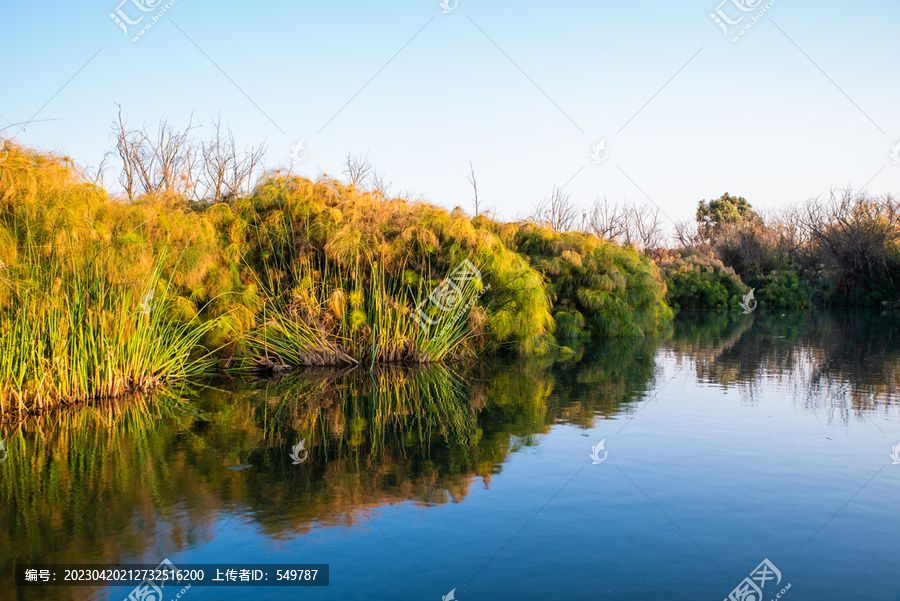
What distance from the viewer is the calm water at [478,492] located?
163 inches

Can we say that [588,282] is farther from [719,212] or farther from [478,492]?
[719,212]

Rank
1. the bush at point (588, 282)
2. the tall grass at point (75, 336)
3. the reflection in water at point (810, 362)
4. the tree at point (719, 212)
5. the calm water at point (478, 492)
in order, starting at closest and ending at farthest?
the calm water at point (478, 492) → the tall grass at point (75, 336) → the reflection in water at point (810, 362) → the bush at point (588, 282) → the tree at point (719, 212)

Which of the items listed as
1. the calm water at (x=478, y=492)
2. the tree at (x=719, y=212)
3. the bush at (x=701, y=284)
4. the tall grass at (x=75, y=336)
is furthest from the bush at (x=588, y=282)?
the tree at (x=719, y=212)

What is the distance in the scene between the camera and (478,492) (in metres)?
5.60

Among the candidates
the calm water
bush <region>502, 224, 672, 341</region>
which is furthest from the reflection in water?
bush <region>502, 224, 672, 341</region>

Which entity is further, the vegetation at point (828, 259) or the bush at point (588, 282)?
the vegetation at point (828, 259)

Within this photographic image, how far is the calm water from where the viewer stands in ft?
13.6

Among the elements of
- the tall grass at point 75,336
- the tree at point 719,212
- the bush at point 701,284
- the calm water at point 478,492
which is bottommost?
the calm water at point 478,492

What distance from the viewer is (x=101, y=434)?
24.6 ft

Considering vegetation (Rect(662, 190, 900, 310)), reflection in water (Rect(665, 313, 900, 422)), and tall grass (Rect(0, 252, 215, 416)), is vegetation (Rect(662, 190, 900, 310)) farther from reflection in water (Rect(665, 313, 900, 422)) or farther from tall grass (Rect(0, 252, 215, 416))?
tall grass (Rect(0, 252, 215, 416))

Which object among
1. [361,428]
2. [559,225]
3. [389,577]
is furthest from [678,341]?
[559,225]

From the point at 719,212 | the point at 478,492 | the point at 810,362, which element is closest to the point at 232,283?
the point at 478,492

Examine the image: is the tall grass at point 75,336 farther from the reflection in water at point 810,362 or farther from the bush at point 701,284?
the bush at point 701,284

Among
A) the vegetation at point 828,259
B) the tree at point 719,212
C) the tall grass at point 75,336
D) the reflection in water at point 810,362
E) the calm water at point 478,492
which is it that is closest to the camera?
the calm water at point 478,492
